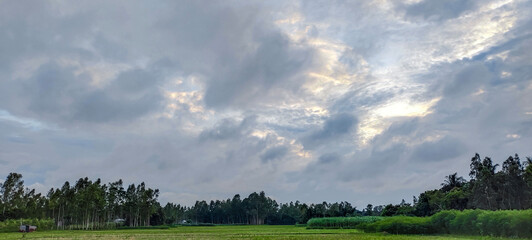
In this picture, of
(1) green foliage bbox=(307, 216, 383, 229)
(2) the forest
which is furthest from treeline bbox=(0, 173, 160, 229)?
(1) green foliage bbox=(307, 216, 383, 229)

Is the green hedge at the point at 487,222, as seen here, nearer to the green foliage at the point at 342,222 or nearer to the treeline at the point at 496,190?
the treeline at the point at 496,190

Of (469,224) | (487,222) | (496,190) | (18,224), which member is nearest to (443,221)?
(469,224)

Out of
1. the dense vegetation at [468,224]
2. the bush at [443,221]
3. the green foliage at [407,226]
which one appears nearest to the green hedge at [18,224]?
the dense vegetation at [468,224]

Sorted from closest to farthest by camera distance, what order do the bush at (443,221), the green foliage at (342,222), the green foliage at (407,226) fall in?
the bush at (443,221) < the green foliage at (407,226) < the green foliage at (342,222)

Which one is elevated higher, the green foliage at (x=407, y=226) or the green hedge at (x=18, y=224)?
the green hedge at (x=18, y=224)

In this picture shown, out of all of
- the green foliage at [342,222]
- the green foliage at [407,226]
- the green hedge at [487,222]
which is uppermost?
the green hedge at [487,222]

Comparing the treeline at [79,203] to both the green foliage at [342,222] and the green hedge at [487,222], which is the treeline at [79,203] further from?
the green hedge at [487,222]

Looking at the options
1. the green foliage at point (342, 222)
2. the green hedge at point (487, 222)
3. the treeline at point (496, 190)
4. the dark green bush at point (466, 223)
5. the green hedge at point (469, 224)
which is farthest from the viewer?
the green foliage at point (342, 222)

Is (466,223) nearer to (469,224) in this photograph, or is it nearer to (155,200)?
(469,224)

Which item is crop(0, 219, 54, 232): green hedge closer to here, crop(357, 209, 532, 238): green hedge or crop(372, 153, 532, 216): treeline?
crop(357, 209, 532, 238): green hedge

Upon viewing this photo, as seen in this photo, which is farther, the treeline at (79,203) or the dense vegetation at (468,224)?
the treeline at (79,203)

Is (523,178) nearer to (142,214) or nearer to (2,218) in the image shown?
(142,214)

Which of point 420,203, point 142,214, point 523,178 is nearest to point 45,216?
point 142,214

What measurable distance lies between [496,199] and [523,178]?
27.6 feet
